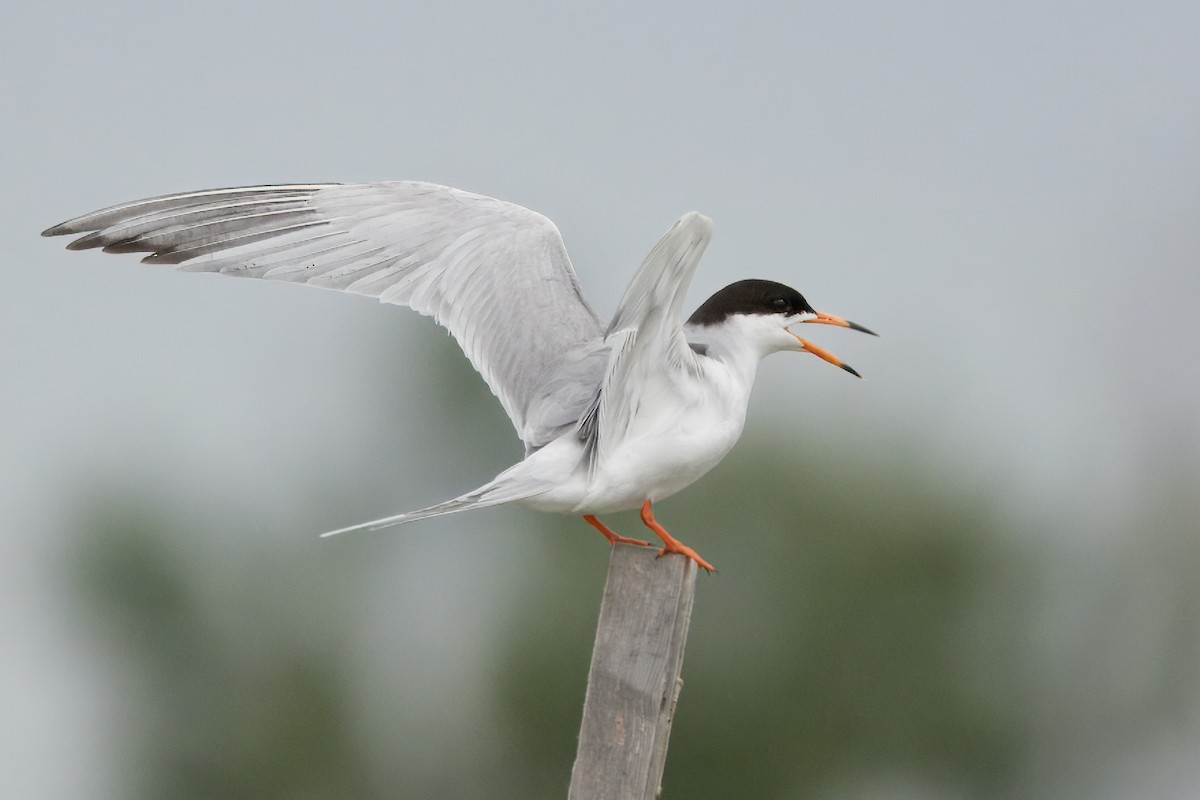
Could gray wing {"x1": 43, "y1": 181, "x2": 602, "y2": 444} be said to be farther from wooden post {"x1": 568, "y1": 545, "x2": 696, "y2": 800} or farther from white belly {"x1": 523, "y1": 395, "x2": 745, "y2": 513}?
wooden post {"x1": 568, "y1": 545, "x2": 696, "y2": 800}

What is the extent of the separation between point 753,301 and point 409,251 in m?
1.14

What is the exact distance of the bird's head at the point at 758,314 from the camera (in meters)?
4.92

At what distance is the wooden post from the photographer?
4020 mm

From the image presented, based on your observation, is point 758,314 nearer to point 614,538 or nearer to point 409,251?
point 614,538

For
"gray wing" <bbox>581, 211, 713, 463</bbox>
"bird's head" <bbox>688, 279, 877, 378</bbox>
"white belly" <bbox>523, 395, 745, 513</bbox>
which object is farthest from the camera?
"bird's head" <bbox>688, 279, 877, 378</bbox>

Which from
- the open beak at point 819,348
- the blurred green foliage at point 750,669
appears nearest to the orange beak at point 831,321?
the open beak at point 819,348

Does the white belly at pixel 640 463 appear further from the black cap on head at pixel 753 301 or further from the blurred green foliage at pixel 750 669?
the blurred green foliage at pixel 750 669

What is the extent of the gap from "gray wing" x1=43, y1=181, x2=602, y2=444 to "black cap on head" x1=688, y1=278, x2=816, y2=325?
403 millimetres

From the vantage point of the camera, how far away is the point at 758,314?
4934mm

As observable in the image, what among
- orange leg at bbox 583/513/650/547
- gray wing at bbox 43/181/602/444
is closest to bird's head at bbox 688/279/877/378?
gray wing at bbox 43/181/602/444

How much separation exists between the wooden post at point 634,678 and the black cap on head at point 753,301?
3.43 feet

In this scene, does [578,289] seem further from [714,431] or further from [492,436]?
[492,436]

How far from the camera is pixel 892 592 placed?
17406 mm

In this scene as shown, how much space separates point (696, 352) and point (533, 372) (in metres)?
0.64
